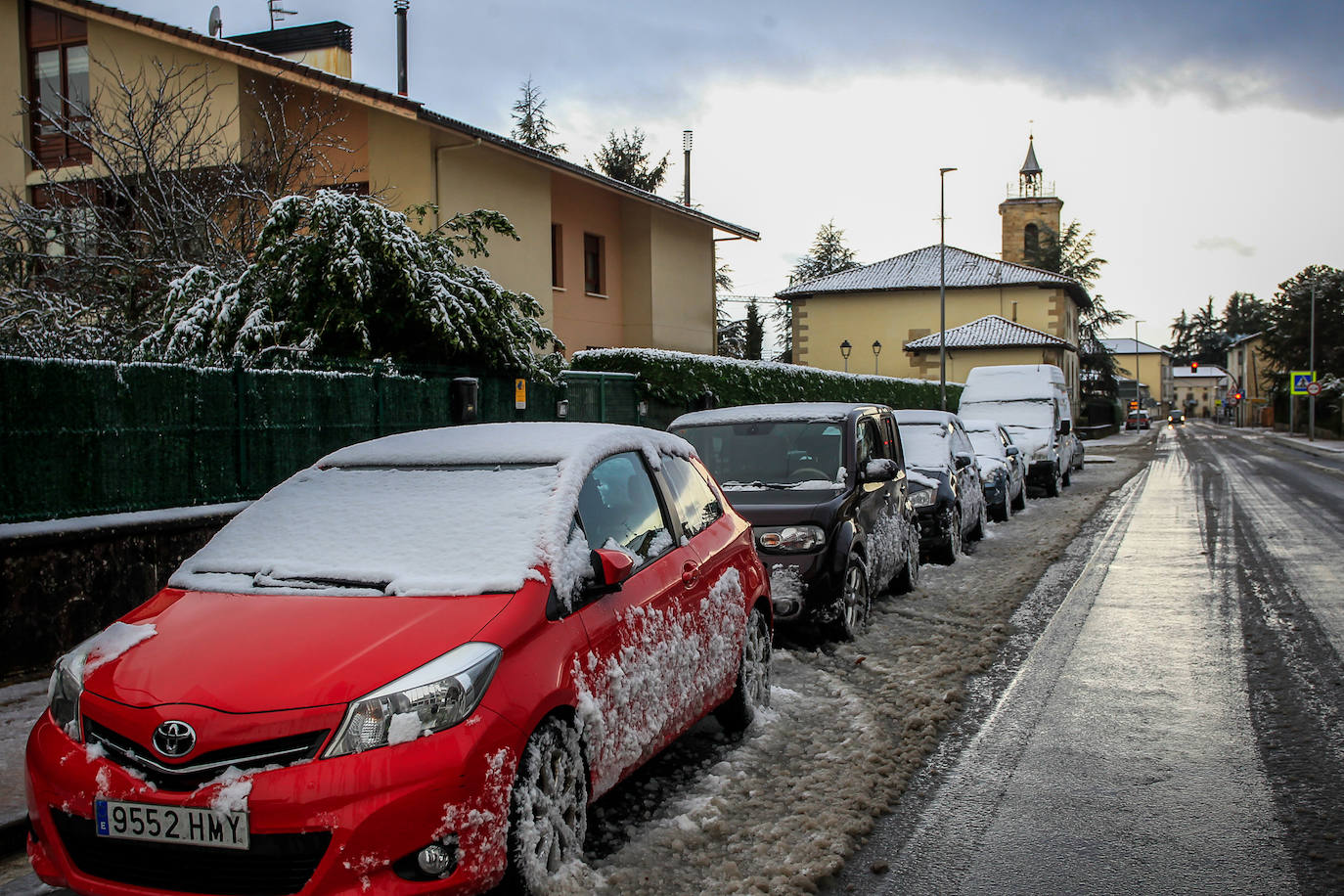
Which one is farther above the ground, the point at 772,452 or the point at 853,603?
the point at 772,452

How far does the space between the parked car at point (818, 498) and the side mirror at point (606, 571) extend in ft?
11.3

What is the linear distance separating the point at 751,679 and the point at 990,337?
51.0m

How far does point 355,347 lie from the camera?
37.8 feet

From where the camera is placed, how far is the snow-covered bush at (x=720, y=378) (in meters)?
17.0

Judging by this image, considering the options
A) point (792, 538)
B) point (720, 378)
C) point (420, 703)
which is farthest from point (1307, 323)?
point (420, 703)

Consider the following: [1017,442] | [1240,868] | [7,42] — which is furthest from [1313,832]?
[7,42]

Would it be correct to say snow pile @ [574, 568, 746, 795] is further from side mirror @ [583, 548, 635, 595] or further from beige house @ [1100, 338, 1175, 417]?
beige house @ [1100, 338, 1175, 417]

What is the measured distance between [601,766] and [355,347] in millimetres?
8506

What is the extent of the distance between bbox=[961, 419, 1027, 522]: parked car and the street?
6.36 meters

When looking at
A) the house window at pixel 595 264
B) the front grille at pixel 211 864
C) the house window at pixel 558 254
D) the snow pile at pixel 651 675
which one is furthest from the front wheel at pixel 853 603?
the house window at pixel 595 264

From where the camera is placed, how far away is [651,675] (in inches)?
169

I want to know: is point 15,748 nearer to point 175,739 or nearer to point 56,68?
point 175,739

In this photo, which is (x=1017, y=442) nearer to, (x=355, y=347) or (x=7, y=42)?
(x=355, y=347)

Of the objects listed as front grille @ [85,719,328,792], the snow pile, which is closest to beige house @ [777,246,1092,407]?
the snow pile
